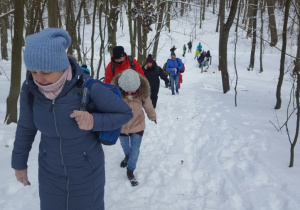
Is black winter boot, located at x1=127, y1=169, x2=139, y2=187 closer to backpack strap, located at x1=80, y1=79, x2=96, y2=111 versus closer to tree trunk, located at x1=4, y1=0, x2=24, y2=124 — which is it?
backpack strap, located at x1=80, y1=79, x2=96, y2=111

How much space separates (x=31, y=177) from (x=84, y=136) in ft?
7.72

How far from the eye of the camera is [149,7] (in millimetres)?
9930

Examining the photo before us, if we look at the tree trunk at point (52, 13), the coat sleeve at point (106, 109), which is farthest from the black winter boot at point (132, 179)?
the tree trunk at point (52, 13)

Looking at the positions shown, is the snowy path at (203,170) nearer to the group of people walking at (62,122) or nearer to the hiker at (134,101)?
the hiker at (134,101)

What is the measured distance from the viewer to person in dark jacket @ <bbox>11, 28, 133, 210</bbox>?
1.64 metres

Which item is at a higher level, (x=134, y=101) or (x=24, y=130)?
(x=24, y=130)

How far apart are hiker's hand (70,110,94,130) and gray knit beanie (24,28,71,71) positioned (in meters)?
0.33

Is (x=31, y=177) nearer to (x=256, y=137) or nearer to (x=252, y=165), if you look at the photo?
(x=252, y=165)

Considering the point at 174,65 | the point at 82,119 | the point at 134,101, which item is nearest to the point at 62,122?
the point at 82,119

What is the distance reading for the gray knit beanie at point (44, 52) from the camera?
159 cm

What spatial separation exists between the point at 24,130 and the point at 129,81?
165cm

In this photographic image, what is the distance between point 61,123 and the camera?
1.77 metres

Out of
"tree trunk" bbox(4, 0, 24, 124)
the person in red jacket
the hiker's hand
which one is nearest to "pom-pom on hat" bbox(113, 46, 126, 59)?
the person in red jacket

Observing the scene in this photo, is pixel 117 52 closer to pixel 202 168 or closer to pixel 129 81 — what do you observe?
pixel 129 81
